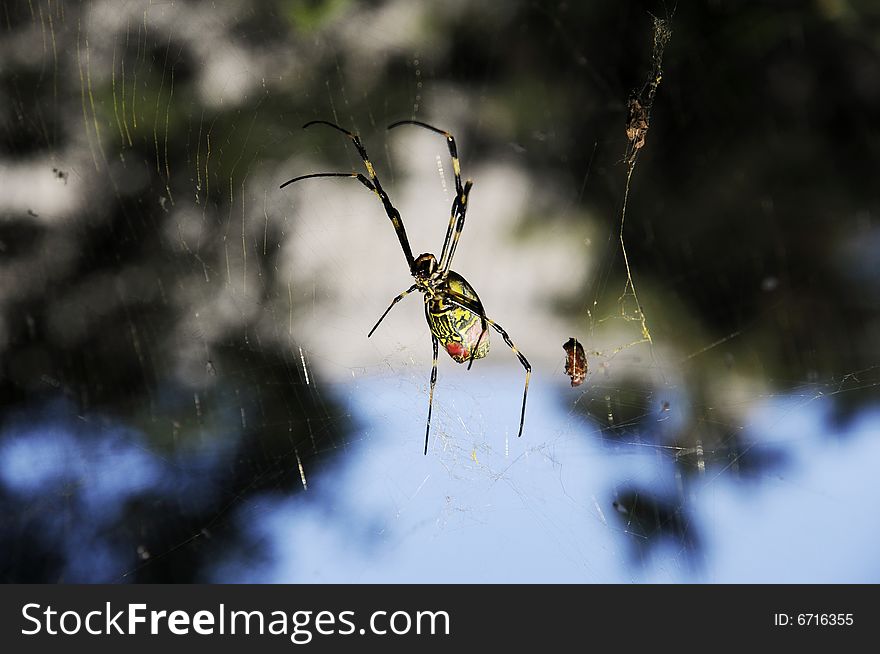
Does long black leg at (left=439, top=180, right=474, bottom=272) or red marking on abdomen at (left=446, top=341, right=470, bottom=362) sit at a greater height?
long black leg at (left=439, top=180, right=474, bottom=272)

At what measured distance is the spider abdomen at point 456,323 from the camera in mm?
1352

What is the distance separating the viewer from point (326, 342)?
1.87m

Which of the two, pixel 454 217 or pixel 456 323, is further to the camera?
pixel 454 217

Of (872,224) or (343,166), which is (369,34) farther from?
(872,224)

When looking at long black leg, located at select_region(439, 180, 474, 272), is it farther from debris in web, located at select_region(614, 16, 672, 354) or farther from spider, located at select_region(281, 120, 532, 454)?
debris in web, located at select_region(614, 16, 672, 354)

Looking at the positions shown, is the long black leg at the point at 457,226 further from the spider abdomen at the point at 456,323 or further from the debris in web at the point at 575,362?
the debris in web at the point at 575,362

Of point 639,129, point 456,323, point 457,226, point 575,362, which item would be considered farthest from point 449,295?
point 639,129

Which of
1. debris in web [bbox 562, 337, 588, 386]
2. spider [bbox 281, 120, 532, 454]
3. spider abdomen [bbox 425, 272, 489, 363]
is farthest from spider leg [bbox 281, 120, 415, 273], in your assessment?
debris in web [bbox 562, 337, 588, 386]

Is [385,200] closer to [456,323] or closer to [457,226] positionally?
[457,226]

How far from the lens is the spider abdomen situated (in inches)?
53.2

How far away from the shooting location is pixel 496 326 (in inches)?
56.8

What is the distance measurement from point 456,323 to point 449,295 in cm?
7

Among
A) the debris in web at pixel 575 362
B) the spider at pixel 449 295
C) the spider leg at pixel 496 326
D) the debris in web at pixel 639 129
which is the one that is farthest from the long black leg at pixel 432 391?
the debris in web at pixel 639 129

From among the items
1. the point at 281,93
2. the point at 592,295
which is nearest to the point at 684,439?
the point at 592,295
